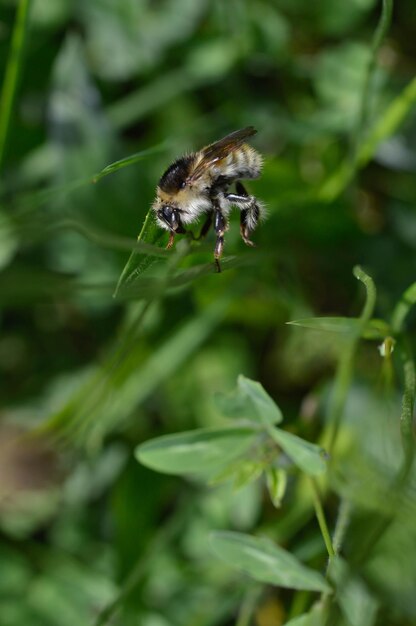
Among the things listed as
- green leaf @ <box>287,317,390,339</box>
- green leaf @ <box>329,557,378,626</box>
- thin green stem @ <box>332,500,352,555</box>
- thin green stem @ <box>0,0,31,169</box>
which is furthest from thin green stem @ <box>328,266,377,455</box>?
thin green stem @ <box>0,0,31,169</box>

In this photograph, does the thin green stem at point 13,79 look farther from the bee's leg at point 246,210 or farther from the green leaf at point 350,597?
the green leaf at point 350,597

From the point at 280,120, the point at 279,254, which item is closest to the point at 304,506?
the point at 279,254

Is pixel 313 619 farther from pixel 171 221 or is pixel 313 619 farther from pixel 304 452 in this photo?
pixel 171 221

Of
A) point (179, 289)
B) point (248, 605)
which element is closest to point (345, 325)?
point (179, 289)

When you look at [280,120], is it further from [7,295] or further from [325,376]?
[7,295]

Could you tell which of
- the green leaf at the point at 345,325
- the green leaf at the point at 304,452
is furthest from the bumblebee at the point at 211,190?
the green leaf at the point at 304,452

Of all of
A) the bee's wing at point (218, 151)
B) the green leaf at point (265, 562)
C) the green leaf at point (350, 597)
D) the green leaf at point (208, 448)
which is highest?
the bee's wing at point (218, 151)
